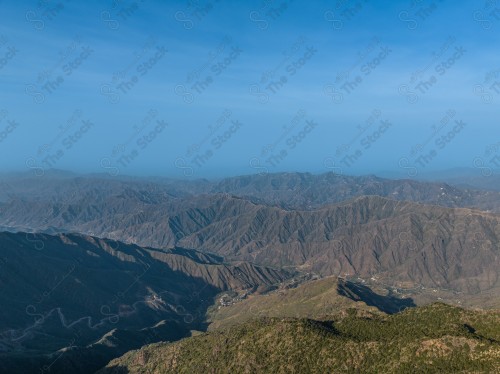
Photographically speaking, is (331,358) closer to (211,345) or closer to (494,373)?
(494,373)

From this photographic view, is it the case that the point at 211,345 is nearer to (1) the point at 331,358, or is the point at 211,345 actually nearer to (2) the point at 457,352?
(1) the point at 331,358

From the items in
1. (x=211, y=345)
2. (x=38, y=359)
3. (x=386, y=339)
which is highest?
(x=386, y=339)

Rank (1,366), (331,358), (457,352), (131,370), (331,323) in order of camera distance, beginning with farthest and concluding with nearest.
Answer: (1,366) → (131,370) → (331,323) → (331,358) → (457,352)

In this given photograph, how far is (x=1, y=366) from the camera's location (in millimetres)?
168250

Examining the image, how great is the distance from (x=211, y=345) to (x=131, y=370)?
29.3 meters

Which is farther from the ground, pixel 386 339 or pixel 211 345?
pixel 386 339

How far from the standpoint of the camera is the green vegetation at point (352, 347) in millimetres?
102938

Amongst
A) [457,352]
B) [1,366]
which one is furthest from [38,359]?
[457,352]

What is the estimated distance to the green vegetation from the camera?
102938 millimetres

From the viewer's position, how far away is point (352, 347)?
117m

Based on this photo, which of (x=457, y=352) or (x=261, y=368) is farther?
(x=261, y=368)

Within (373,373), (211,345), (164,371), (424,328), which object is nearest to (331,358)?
(373,373)

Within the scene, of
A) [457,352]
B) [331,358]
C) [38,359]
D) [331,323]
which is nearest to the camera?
[457,352]

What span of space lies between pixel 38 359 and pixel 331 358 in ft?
388
